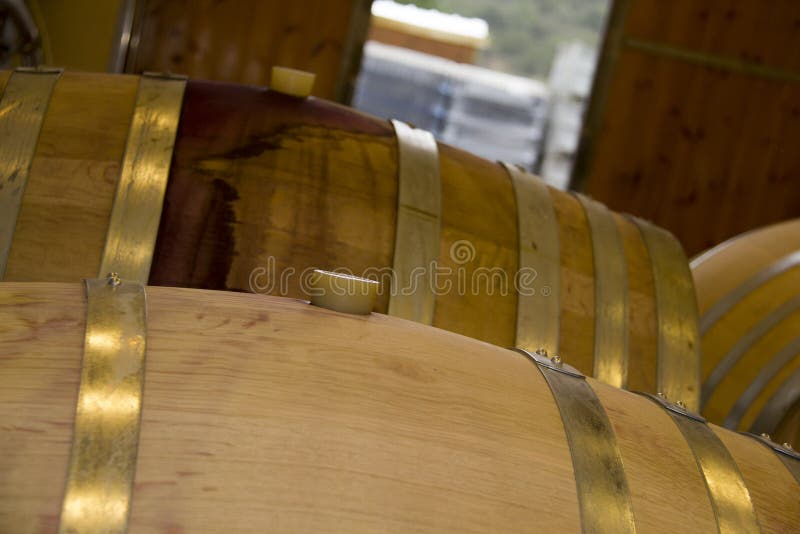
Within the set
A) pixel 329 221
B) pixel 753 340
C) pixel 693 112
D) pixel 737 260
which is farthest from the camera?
pixel 693 112

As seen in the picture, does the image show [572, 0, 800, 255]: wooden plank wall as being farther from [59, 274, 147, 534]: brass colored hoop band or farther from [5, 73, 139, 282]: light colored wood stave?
[59, 274, 147, 534]: brass colored hoop band

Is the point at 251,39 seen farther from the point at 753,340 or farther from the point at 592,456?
the point at 592,456

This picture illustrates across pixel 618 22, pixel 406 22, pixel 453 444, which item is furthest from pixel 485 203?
pixel 406 22

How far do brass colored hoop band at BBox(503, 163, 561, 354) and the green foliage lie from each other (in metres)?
12.4

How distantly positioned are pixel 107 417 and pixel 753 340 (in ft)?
7.38

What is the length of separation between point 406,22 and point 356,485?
1044 cm

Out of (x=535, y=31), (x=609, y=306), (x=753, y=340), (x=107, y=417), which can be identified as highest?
(x=535, y=31)

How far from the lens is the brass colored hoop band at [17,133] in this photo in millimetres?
2172

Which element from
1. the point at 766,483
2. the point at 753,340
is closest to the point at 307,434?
Result: the point at 766,483

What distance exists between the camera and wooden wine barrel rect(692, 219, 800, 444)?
9.44 ft

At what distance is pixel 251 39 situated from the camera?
21.8 feet

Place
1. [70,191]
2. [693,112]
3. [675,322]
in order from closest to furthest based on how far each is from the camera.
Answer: [70,191], [675,322], [693,112]

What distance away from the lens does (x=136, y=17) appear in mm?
6383

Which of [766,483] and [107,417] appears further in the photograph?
[766,483]
